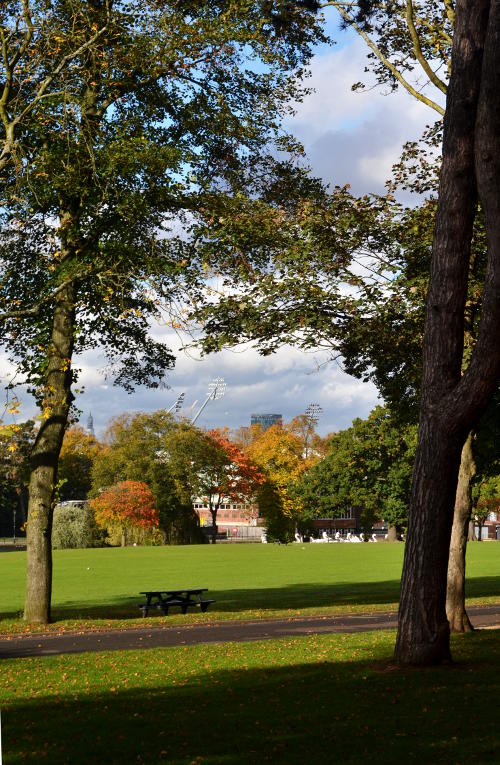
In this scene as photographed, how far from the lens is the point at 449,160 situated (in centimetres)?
1305

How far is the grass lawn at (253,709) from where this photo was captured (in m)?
7.96

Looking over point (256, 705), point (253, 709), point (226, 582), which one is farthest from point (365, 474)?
point (253, 709)

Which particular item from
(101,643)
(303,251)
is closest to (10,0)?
(303,251)

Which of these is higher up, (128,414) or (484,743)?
(128,414)

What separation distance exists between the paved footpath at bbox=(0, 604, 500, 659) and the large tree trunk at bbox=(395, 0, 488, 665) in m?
6.39

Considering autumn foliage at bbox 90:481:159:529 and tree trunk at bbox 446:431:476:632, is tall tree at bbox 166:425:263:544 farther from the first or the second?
tree trunk at bbox 446:431:476:632

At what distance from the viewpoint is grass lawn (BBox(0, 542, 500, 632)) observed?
25875mm

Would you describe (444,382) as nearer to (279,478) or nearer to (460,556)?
(460,556)

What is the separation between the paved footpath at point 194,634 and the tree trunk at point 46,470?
87.9 inches

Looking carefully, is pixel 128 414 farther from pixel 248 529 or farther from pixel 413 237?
pixel 413 237

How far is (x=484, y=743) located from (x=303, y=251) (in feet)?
43.9

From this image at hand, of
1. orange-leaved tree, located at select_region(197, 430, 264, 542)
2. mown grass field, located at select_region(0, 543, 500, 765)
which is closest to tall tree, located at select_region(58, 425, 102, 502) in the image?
orange-leaved tree, located at select_region(197, 430, 264, 542)

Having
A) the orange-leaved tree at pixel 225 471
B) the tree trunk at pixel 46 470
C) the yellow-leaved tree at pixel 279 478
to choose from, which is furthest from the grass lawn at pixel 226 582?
the yellow-leaved tree at pixel 279 478

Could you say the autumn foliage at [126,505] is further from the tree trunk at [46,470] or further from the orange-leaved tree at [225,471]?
the tree trunk at [46,470]
